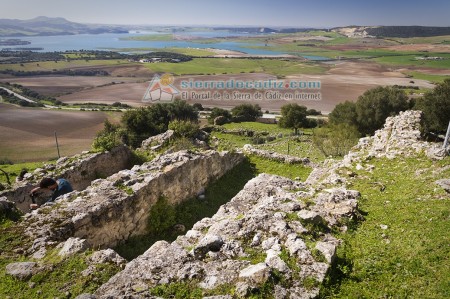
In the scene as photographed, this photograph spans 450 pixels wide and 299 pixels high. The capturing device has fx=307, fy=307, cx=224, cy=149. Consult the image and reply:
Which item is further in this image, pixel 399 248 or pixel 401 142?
pixel 401 142

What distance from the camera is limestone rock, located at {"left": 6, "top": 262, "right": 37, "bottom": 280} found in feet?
25.2

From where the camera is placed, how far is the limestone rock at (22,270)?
7.67 meters

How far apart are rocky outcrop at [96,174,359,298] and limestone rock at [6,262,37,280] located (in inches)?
89.1

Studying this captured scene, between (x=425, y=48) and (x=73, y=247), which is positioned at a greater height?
(x=425, y=48)

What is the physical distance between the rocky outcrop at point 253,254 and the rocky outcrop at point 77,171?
9061mm

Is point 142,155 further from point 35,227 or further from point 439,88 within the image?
point 439,88

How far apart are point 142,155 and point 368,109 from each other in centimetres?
3553

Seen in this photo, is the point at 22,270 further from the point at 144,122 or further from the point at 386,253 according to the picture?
the point at 144,122

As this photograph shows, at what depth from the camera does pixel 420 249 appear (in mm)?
7816

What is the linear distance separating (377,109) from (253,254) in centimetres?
4236

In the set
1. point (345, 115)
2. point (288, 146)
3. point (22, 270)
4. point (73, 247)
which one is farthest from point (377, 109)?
point (22, 270)

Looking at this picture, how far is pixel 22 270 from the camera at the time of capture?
783 cm

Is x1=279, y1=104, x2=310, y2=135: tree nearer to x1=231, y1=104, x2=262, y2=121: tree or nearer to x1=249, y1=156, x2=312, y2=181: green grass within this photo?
x1=231, y1=104, x2=262, y2=121: tree

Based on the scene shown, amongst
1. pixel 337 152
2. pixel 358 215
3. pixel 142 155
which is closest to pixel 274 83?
pixel 337 152
